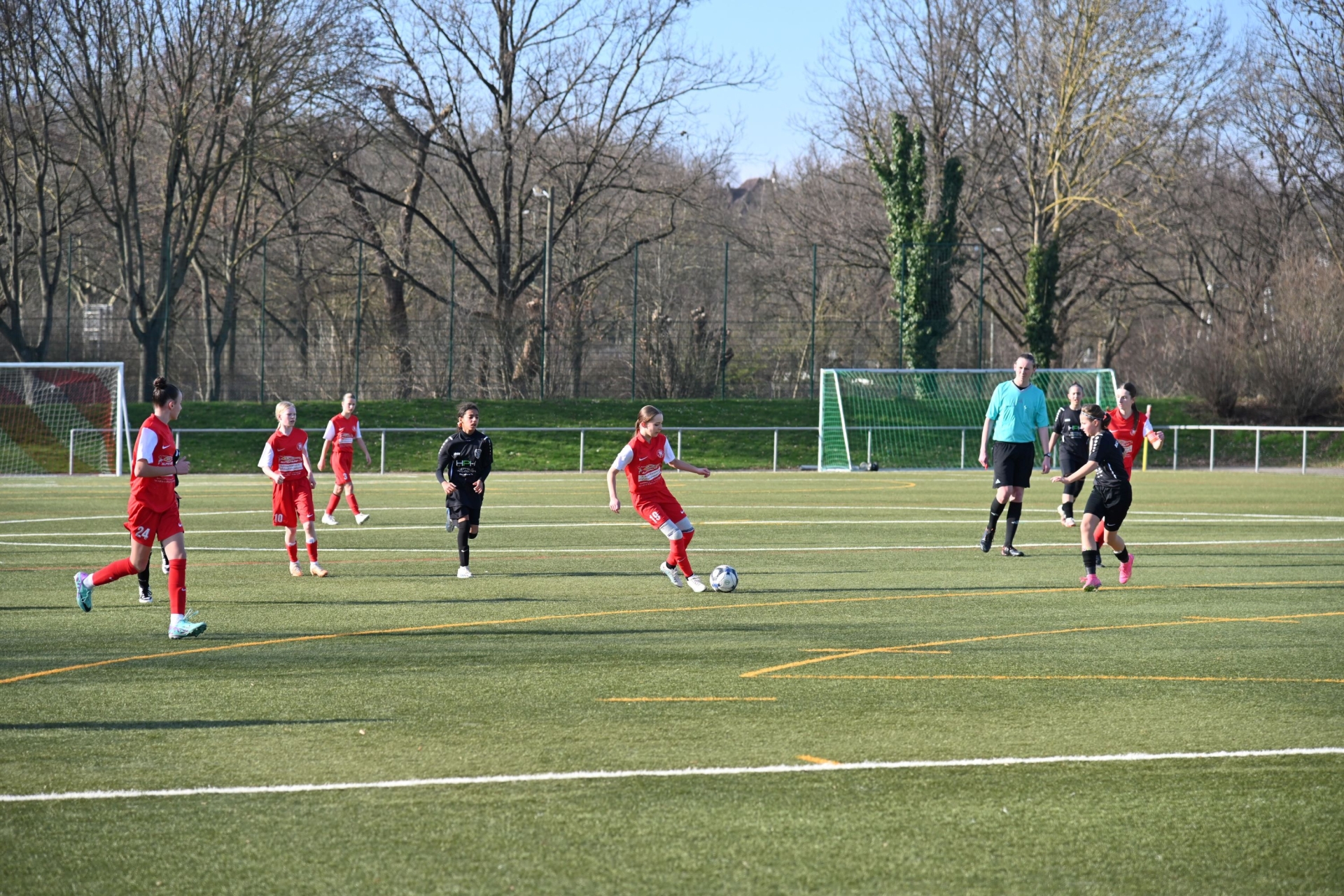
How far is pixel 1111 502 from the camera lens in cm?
1193

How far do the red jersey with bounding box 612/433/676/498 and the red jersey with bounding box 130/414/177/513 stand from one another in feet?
13.3

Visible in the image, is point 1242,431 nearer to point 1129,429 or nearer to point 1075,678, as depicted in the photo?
point 1129,429

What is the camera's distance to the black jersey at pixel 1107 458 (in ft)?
38.7

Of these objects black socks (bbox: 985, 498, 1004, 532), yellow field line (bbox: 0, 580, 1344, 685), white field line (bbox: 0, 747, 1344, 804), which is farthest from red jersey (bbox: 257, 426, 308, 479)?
white field line (bbox: 0, 747, 1344, 804)

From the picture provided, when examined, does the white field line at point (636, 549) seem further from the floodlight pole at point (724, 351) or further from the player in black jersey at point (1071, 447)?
the floodlight pole at point (724, 351)

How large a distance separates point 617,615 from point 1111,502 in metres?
4.59

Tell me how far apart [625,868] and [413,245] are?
45300mm

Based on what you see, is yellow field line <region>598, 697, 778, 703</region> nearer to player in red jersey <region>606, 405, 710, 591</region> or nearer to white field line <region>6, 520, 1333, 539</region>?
player in red jersey <region>606, 405, 710, 591</region>

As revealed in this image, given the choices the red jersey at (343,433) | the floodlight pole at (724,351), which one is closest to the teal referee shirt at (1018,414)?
the red jersey at (343,433)

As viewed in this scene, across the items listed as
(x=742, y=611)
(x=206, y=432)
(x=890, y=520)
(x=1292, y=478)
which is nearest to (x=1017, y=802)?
(x=742, y=611)

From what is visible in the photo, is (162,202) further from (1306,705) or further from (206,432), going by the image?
(1306,705)

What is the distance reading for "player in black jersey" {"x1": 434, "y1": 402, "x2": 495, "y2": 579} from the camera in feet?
43.1

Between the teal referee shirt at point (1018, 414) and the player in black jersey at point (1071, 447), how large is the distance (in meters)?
0.32

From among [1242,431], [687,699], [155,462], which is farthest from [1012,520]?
[1242,431]
